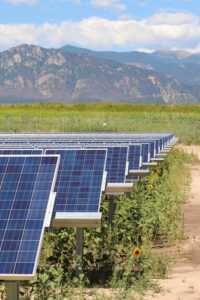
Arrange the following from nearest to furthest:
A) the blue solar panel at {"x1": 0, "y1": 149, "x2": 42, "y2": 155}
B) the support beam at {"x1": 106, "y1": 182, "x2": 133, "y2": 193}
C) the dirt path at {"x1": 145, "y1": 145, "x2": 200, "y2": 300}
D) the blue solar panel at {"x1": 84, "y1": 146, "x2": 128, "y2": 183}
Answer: the dirt path at {"x1": 145, "y1": 145, "x2": 200, "y2": 300} → the blue solar panel at {"x1": 0, "y1": 149, "x2": 42, "y2": 155} → the support beam at {"x1": 106, "y1": 182, "x2": 133, "y2": 193} → the blue solar panel at {"x1": 84, "y1": 146, "x2": 128, "y2": 183}

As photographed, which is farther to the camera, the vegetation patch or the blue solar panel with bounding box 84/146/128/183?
the blue solar panel with bounding box 84/146/128/183

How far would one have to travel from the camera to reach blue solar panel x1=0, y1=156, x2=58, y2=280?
17.6 feet

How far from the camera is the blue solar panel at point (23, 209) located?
17.6 ft

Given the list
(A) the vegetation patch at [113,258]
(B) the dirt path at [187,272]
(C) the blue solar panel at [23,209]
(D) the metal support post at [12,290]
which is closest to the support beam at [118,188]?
(A) the vegetation patch at [113,258]

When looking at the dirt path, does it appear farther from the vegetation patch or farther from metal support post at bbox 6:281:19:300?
metal support post at bbox 6:281:19:300

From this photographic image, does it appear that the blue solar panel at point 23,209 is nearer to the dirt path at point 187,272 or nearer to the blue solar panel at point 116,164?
the dirt path at point 187,272

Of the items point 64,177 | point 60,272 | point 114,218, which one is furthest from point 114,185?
point 60,272

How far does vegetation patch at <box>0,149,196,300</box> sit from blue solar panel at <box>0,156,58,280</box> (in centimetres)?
143

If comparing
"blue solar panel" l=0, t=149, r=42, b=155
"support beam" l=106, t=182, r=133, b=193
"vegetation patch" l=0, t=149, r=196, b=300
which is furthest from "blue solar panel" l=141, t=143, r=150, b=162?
"blue solar panel" l=0, t=149, r=42, b=155

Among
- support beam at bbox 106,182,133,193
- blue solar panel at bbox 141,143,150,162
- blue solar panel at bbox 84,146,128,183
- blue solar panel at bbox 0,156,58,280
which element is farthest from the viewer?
blue solar panel at bbox 141,143,150,162

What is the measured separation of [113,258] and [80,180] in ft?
4.77

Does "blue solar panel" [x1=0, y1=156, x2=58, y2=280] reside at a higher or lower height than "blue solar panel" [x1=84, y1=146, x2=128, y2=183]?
higher

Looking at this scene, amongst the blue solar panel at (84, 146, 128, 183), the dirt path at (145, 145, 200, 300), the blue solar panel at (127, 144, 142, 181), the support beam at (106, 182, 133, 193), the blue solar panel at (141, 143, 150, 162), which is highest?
the blue solar panel at (84, 146, 128, 183)

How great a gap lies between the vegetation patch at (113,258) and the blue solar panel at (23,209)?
1.43 metres
